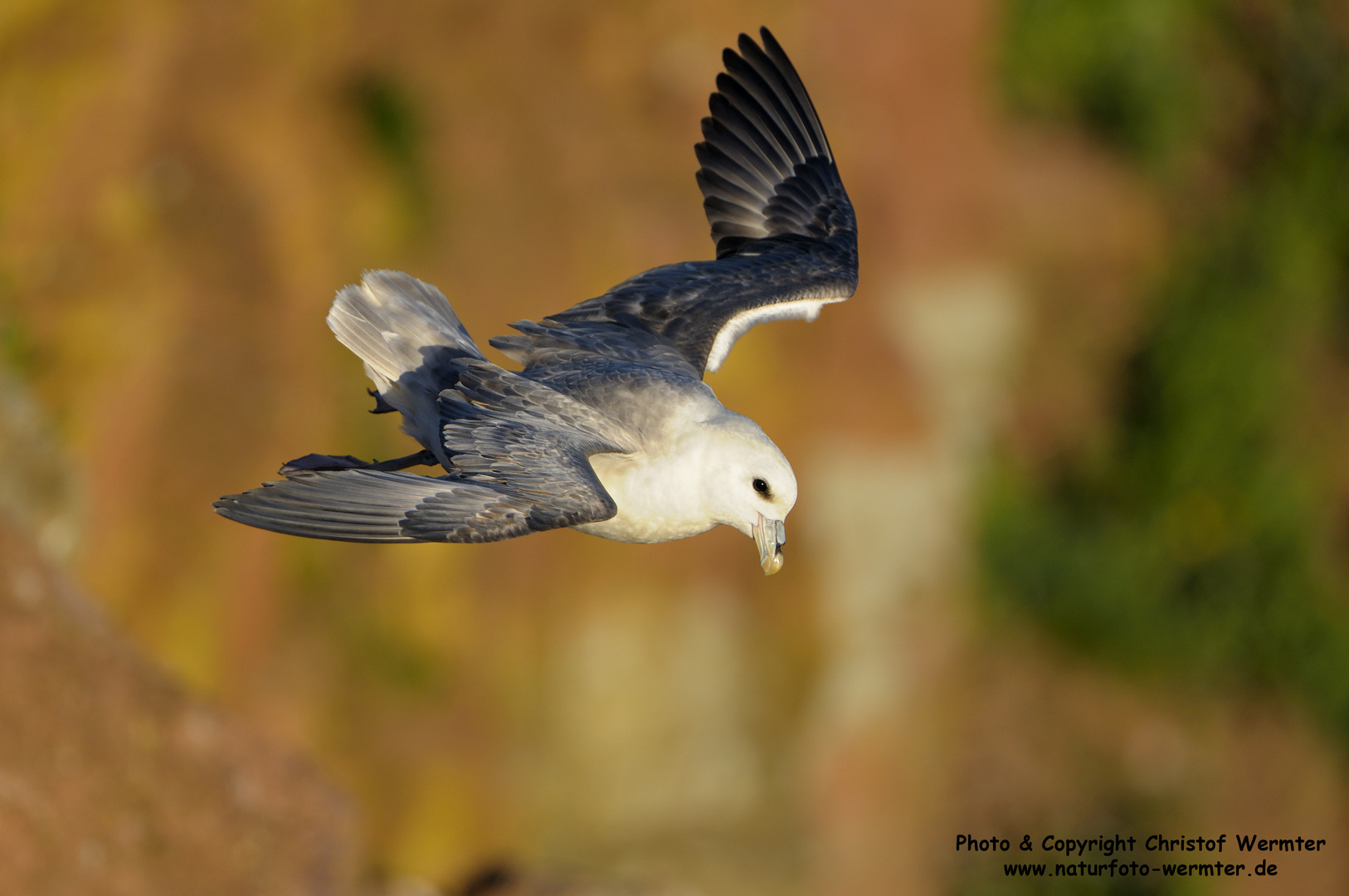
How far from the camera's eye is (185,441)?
11.1 metres

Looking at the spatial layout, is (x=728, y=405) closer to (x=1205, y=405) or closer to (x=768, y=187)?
(x=768, y=187)

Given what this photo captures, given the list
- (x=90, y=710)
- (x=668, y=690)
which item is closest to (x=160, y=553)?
(x=90, y=710)

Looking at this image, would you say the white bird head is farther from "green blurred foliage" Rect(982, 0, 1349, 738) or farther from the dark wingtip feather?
"green blurred foliage" Rect(982, 0, 1349, 738)

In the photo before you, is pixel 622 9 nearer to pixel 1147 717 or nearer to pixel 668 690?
pixel 668 690

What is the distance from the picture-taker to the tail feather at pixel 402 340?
20.1ft

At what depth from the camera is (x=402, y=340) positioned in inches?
246

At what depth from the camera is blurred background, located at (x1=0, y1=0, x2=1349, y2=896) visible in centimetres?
1045

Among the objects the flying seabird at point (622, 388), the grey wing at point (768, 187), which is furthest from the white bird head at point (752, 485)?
the grey wing at point (768, 187)

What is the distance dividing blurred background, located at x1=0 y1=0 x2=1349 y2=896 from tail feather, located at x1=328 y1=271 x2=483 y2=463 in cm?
364

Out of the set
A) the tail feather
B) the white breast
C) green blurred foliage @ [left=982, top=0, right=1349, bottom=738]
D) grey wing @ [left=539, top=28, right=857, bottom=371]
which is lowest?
the white breast

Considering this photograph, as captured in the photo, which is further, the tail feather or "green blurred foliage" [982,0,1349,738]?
"green blurred foliage" [982,0,1349,738]

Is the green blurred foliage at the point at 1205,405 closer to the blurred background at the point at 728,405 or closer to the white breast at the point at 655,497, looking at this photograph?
the blurred background at the point at 728,405

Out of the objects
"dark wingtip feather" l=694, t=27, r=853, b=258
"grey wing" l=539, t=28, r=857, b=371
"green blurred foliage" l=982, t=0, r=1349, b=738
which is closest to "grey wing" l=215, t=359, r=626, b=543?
"grey wing" l=539, t=28, r=857, b=371

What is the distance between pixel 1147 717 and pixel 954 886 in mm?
3476
